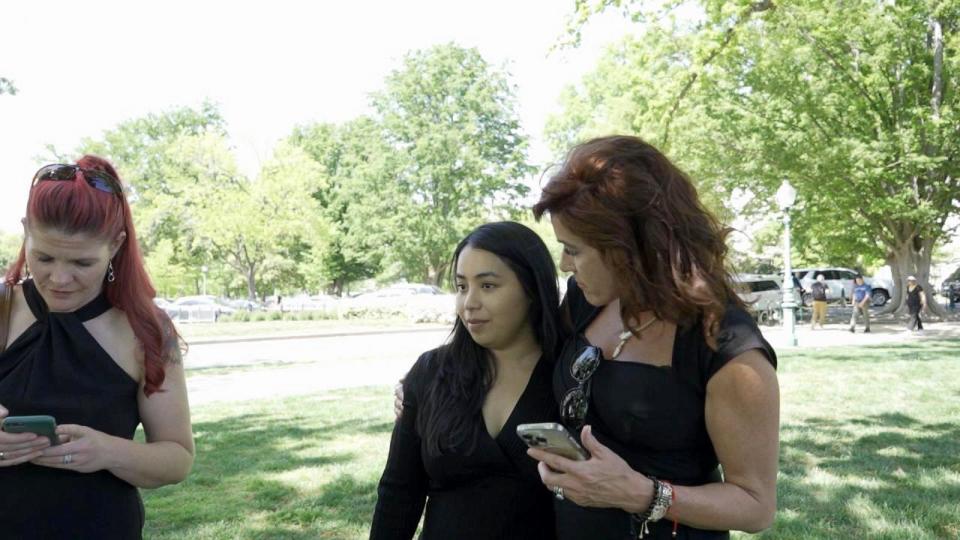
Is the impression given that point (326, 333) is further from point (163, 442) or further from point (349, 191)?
point (163, 442)

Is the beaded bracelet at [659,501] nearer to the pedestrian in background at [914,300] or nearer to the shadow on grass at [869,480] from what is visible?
the shadow on grass at [869,480]

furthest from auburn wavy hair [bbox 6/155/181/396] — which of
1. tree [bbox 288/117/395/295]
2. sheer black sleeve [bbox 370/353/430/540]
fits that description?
tree [bbox 288/117/395/295]

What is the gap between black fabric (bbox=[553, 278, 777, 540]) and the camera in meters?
2.03

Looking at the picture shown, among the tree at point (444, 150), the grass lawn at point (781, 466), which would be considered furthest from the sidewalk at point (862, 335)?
the tree at point (444, 150)

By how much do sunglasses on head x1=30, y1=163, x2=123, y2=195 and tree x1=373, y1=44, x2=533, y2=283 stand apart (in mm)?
46561

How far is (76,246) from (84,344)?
0.29 metres

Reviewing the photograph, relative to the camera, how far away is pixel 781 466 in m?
6.55

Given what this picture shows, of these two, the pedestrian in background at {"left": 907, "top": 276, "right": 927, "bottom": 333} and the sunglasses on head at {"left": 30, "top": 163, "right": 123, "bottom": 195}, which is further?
the pedestrian in background at {"left": 907, "top": 276, "right": 927, "bottom": 333}

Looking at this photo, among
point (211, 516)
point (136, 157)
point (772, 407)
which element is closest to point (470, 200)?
point (136, 157)

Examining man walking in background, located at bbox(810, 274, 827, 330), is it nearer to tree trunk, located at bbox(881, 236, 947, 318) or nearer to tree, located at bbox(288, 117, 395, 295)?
tree trunk, located at bbox(881, 236, 947, 318)

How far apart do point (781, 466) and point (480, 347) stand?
4859 mm

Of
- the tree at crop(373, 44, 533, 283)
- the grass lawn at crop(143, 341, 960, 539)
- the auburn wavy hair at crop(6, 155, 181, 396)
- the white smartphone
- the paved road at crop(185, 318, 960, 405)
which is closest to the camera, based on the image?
the white smartphone

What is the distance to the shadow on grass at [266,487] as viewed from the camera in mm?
5289

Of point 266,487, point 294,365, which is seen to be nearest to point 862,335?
point 294,365
